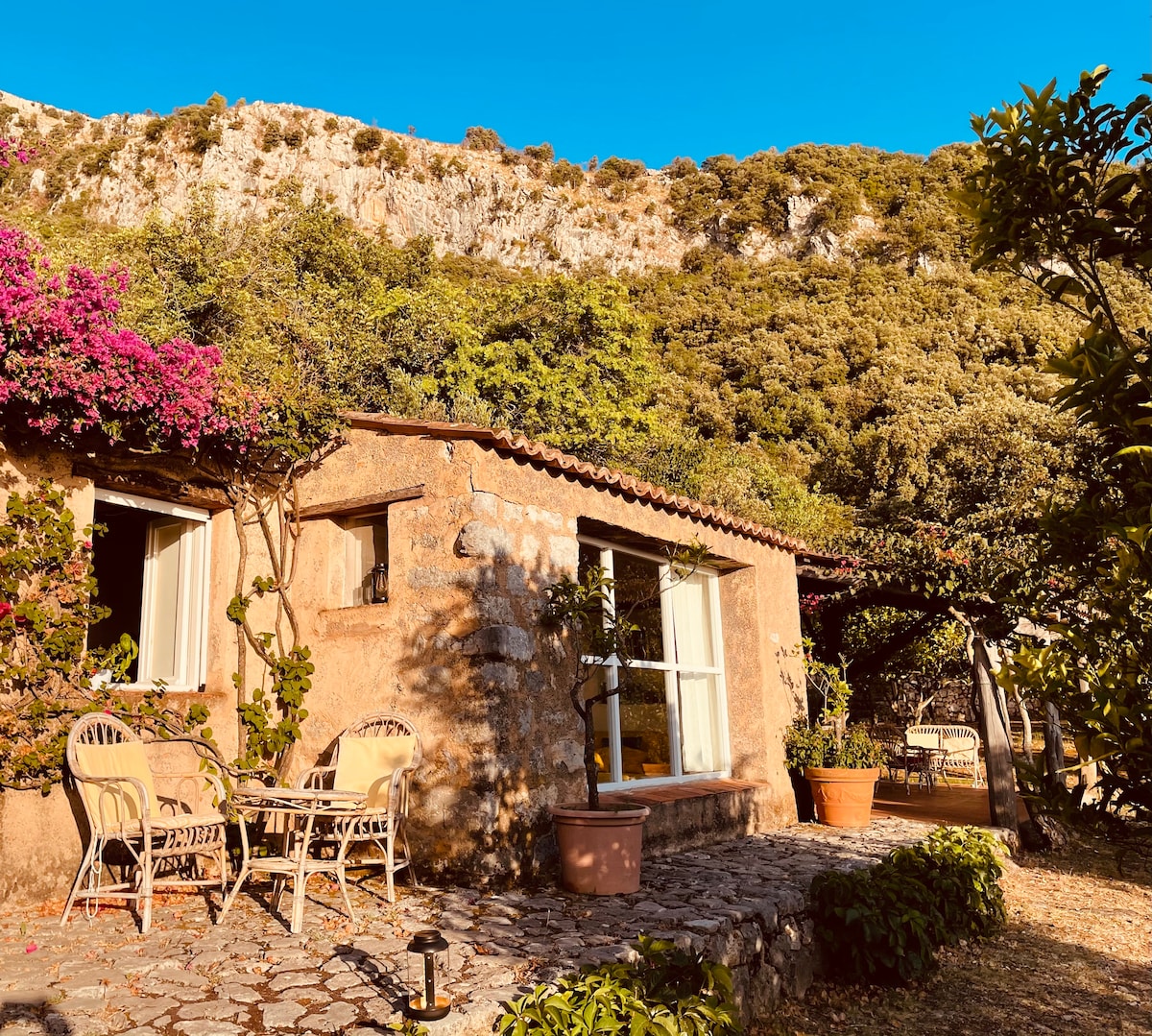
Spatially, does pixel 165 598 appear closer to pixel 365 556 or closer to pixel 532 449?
pixel 365 556

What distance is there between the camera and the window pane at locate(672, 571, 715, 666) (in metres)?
7.75

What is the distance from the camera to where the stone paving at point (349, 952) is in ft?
9.76

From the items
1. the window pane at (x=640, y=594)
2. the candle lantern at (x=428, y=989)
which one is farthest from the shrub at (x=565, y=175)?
the candle lantern at (x=428, y=989)

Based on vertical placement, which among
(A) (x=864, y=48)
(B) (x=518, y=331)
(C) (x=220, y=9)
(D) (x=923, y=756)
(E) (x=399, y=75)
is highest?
(E) (x=399, y=75)

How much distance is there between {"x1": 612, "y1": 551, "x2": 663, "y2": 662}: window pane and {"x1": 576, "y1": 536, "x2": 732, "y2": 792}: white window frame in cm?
11

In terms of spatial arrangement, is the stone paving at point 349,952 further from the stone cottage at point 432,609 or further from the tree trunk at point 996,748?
the tree trunk at point 996,748

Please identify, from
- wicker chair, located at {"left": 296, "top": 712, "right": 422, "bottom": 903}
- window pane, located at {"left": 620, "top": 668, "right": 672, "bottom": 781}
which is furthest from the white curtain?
wicker chair, located at {"left": 296, "top": 712, "right": 422, "bottom": 903}

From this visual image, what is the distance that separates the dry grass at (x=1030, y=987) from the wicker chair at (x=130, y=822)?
9.54 feet

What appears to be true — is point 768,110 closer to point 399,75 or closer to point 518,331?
point 399,75

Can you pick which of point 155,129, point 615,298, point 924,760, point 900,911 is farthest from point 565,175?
point 900,911

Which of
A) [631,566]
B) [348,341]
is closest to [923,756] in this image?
[631,566]

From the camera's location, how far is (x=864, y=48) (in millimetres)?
20016

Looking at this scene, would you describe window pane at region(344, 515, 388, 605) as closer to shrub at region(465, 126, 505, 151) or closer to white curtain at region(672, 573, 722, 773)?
white curtain at region(672, 573, 722, 773)

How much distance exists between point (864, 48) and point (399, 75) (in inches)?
858
